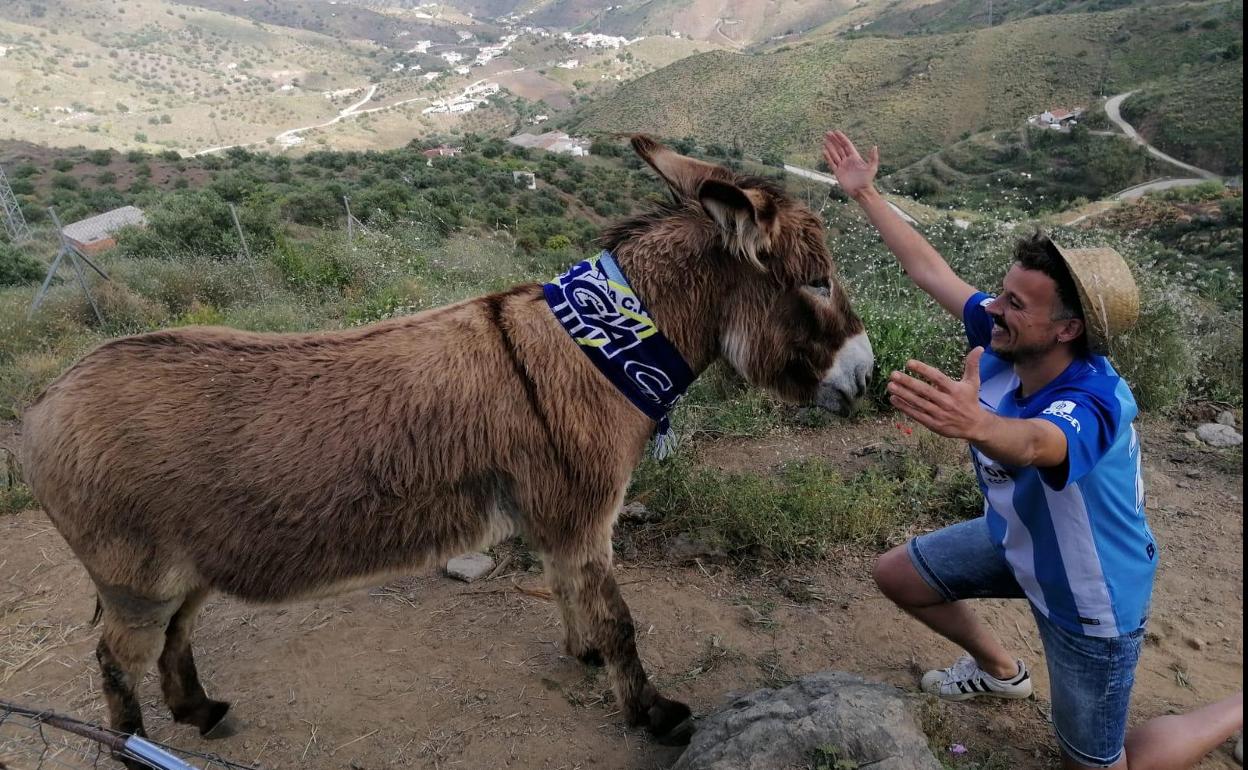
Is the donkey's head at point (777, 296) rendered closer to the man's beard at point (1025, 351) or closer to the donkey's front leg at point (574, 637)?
the man's beard at point (1025, 351)

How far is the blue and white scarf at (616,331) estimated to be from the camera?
237 centimetres

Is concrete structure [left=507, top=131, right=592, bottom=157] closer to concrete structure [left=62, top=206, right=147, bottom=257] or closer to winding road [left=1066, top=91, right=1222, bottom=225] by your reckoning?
concrete structure [left=62, top=206, right=147, bottom=257]

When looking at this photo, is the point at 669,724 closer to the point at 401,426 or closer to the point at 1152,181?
the point at 401,426

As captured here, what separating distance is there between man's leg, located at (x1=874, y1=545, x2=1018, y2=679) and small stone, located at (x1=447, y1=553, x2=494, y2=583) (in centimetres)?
225

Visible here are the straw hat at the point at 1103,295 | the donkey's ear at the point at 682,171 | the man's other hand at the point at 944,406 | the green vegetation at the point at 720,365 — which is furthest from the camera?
the green vegetation at the point at 720,365

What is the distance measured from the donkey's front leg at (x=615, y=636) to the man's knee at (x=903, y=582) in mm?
1037

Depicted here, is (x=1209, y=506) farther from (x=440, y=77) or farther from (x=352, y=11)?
(x=352, y=11)

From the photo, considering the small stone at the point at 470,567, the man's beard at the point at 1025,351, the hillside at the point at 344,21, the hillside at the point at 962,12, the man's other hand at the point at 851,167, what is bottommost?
the small stone at the point at 470,567

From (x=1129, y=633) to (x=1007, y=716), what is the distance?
3.08 ft

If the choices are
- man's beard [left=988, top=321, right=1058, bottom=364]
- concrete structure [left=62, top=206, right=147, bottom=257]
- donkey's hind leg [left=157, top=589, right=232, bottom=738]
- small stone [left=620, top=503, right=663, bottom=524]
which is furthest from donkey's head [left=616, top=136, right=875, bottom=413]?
concrete structure [left=62, top=206, right=147, bottom=257]

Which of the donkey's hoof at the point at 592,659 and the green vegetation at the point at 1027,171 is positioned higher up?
the green vegetation at the point at 1027,171

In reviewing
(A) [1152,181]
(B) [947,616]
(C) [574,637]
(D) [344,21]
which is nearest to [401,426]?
(C) [574,637]

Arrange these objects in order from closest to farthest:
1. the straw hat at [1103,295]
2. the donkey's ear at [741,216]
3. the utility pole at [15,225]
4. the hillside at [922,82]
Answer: the straw hat at [1103,295] → the donkey's ear at [741,216] → the utility pole at [15,225] → the hillside at [922,82]

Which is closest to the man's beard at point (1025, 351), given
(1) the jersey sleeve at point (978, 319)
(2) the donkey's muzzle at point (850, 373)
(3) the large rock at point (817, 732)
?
(1) the jersey sleeve at point (978, 319)
